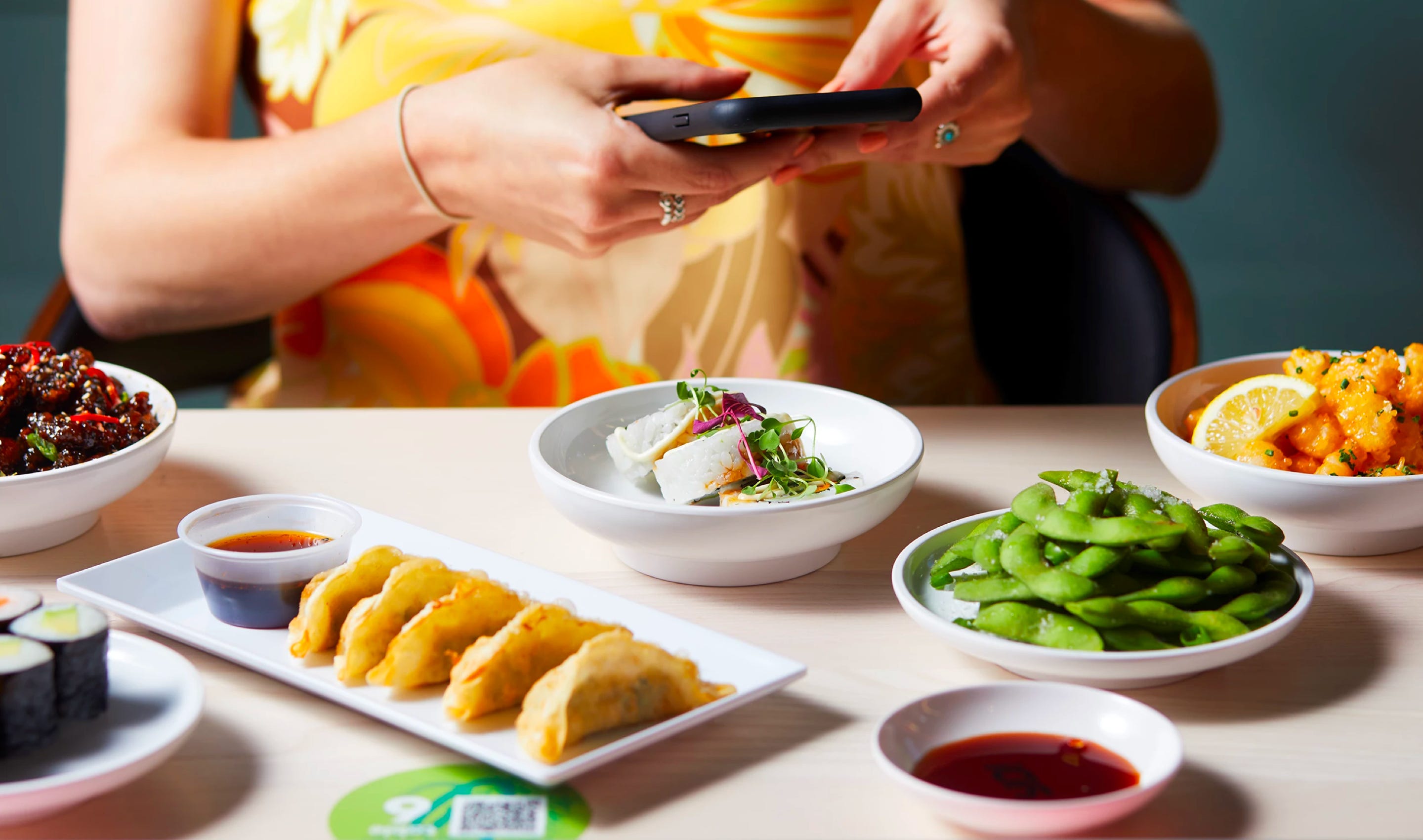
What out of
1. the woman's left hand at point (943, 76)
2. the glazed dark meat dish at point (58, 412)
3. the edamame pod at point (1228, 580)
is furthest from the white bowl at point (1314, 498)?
the glazed dark meat dish at point (58, 412)

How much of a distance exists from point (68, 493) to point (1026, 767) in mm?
962

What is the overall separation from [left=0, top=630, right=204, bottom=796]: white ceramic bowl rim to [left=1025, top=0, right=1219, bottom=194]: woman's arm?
1.70 meters

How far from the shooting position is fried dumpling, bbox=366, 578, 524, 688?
91 centimetres

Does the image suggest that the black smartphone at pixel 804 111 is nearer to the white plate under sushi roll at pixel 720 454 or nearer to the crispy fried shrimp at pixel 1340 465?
the white plate under sushi roll at pixel 720 454

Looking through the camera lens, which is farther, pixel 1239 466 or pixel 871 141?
pixel 871 141

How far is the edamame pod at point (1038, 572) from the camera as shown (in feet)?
2.98

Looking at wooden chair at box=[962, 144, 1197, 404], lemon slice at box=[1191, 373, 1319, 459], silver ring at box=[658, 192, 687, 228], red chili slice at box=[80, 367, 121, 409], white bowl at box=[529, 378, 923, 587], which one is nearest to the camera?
white bowl at box=[529, 378, 923, 587]

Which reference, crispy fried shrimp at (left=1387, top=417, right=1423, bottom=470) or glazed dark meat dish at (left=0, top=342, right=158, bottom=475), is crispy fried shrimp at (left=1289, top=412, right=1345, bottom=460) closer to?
crispy fried shrimp at (left=1387, top=417, right=1423, bottom=470)

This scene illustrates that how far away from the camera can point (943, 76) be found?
5.36 ft

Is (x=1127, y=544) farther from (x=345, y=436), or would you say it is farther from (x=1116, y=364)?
(x=1116, y=364)

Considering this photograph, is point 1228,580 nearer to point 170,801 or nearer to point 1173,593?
point 1173,593

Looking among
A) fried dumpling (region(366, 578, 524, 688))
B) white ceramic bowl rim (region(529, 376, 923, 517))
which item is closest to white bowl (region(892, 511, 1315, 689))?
white ceramic bowl rim (region(529, 376, 923, 517))

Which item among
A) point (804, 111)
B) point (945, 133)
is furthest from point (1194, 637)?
point (945, 133)

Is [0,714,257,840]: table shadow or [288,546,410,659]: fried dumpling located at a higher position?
[288,546,410,659]: fried dumpling
